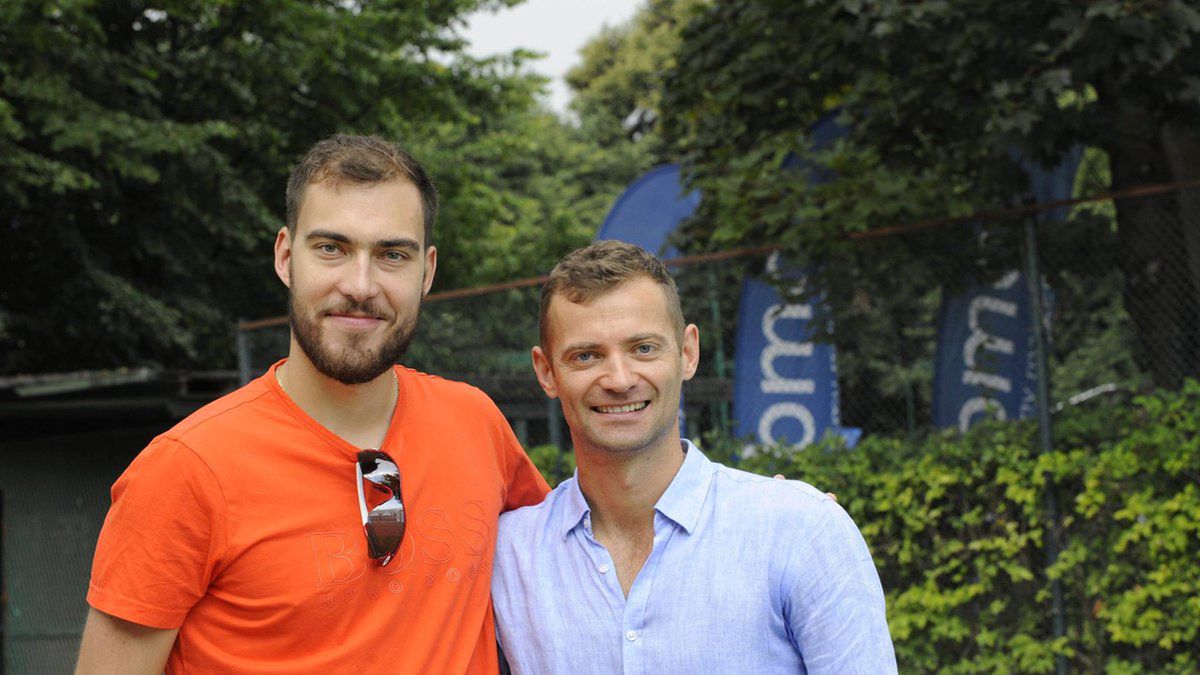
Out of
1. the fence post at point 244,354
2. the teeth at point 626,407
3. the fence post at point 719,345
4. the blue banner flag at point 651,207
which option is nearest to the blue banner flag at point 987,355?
the fence post at point 719,345

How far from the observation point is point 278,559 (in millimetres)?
2289

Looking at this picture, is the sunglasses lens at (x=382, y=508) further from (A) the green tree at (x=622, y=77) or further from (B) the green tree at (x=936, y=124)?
(A) the green tree at (x=622, y=77)

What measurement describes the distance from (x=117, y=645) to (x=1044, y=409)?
5.00 metres

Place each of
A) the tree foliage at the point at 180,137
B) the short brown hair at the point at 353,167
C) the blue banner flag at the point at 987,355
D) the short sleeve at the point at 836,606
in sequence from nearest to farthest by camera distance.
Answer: the short sleeve at the point at 836,606 → the short brown hair at the point at 353,167 → the blue banner flag at the point at 987,355 → the tree foliage at the point at 180,137

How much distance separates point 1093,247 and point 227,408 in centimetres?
518

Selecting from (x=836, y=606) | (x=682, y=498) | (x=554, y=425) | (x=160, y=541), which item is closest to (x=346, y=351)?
(x=160, y=541)

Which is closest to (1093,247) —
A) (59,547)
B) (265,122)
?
(59,547)

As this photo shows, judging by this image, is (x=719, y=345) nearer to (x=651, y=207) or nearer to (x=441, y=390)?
(x=651, y=207)

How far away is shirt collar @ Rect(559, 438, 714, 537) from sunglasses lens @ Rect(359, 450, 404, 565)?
1.16 feet

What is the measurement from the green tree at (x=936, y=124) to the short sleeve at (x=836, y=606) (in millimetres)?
4030

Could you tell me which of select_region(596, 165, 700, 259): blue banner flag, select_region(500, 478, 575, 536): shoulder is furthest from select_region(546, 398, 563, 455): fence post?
select_region(500, 478, 575, 536): shoulder

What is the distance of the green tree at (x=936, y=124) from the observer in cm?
580

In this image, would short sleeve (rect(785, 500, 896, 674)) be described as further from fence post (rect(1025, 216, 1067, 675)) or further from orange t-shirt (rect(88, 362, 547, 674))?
fence post (rect(1025, 216, 1067, 675))

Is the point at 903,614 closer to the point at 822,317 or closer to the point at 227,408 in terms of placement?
the point at 822,317
